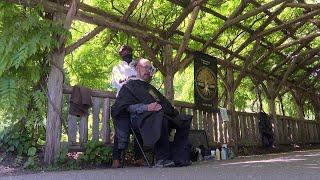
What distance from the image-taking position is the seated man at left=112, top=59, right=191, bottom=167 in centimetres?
510

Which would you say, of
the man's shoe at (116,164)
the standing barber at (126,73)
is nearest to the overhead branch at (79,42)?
the standing barber at (126,73)

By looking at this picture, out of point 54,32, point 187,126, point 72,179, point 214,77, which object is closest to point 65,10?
point 54,32

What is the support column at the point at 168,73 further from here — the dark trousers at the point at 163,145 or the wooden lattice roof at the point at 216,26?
the dark trousers at the point at 163,145

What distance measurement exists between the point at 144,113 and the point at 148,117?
74 millimetres

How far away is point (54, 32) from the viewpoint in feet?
Answer: 17.3

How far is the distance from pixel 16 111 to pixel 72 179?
1.75m

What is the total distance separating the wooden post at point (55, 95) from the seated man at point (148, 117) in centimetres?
73

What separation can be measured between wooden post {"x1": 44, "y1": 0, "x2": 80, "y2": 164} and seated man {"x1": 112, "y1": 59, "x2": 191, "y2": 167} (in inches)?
28.6

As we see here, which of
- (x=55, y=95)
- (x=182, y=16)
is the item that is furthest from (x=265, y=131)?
(x=55, y=95)

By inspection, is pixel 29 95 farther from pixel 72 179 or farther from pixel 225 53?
pixel 225 53

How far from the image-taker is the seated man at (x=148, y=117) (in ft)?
16.7

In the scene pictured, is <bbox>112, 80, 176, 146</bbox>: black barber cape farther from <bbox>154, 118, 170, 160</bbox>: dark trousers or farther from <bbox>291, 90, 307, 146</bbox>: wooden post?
<bbox>291, 90, 307, 146</bbox>: wooden post

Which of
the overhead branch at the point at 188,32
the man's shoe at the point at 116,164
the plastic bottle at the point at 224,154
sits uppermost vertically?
the overhead branch at the point at 188,32

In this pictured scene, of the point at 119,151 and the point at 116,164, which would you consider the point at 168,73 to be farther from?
the point at 116,164
